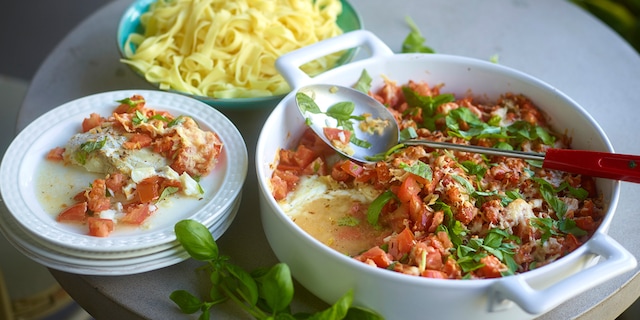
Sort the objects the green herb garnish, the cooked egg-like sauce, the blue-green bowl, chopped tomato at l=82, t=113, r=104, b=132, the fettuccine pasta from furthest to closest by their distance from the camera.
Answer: the fettuccine pasta
the blue-green bowl
chopped tomato at l=82, t=113, r=104, b=132
the green herb garnish
the cooked egg-like sauce

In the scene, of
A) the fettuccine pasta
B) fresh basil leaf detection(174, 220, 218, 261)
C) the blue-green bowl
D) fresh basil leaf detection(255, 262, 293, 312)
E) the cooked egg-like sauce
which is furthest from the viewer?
the fettuccine pasta

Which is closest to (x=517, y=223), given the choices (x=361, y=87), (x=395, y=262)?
(x=395, y=262)

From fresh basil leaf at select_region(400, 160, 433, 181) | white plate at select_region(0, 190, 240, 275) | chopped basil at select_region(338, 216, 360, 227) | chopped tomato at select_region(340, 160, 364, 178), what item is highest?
fresh basil leaf at select_region(400, 160, 433, 181)

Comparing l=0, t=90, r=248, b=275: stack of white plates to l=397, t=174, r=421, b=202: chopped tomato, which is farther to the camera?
l=397, t=174, r=421, b=202: chopped tomato

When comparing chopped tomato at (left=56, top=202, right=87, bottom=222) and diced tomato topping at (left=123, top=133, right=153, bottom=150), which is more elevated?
diced tomato topping at (left=123, top=133, right=153, bottom=150)

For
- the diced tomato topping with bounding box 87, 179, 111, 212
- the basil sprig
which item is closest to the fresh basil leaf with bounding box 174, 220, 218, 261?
the basil sprig

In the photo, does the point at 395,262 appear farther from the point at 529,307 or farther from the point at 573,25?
the point at 573,25

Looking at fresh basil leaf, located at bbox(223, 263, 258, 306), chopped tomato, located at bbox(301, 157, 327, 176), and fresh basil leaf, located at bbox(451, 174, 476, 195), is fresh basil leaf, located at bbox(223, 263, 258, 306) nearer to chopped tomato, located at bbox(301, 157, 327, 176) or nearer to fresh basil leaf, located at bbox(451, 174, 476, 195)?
chopped tomato, located at bbox(301, 157, 327, 176)
